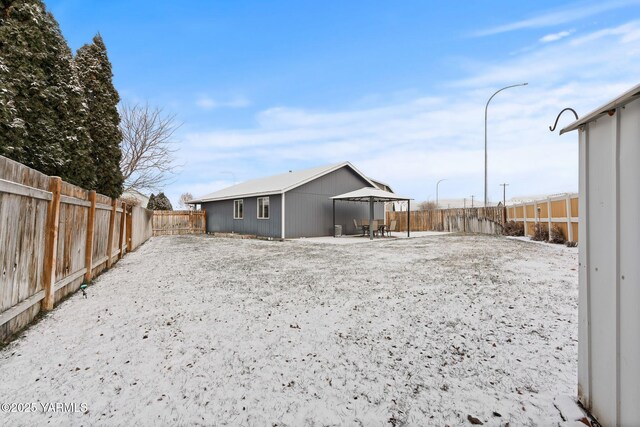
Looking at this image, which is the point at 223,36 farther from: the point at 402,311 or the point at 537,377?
the point at 537,377

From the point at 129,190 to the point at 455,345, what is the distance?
22821mm

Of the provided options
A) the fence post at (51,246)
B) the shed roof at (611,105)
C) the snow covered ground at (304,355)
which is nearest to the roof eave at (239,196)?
the snow covered ground at (304,355)

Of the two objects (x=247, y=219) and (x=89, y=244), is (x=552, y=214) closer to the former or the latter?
(x=247, y=219)

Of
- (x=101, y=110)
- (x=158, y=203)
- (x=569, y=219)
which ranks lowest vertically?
(x=569, y=219)

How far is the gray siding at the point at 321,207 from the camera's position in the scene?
15.4 m

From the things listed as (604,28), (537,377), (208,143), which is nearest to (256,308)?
(537,377)

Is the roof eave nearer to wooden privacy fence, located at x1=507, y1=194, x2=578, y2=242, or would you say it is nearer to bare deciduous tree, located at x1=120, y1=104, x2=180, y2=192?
bare deciduous tree, located at x1=120, y1=104, x2=180, y2=192

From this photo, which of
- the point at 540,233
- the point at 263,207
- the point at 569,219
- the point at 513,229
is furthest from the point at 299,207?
the point at 569,219

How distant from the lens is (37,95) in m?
6.55

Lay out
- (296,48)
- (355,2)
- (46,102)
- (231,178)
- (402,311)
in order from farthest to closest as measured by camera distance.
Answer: (231,178), (296,48), (355,2), (46,102), (402,311)

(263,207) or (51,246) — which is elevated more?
(263,207)

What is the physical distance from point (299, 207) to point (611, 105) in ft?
46.6

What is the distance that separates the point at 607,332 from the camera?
169 cm

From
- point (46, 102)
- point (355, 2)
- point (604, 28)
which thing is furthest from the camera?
point (355, 2)
